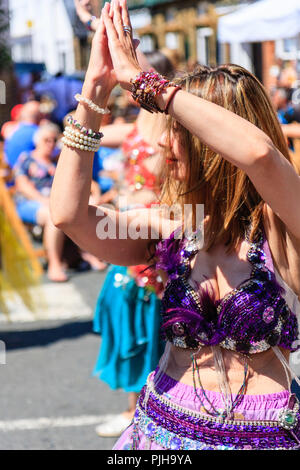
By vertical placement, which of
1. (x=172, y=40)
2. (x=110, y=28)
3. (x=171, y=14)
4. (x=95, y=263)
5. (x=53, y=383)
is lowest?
(x=95, y=263)

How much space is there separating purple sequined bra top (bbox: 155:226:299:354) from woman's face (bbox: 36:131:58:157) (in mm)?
5449

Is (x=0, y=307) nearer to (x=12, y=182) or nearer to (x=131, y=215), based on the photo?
(x=12, y=182)

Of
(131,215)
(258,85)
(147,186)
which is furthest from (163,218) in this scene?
(147,186)

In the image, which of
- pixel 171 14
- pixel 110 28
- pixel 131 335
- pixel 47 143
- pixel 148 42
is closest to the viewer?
pixel 110 28

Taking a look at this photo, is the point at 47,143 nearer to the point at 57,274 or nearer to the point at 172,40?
the point at 57,274

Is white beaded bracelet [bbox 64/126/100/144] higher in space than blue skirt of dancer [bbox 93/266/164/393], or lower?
higher

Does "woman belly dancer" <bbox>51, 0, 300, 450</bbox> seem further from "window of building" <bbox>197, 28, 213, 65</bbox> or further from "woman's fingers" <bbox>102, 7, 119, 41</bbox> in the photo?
"window of building" <bbox>197, 28, 213, 65</bbox>

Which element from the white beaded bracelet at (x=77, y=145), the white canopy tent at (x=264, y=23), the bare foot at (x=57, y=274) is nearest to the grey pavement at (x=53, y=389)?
the bare foot at (x=57, y=274)

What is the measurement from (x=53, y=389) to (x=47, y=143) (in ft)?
11.6

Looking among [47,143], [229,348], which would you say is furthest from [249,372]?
[47,143]

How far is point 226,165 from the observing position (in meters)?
1.67

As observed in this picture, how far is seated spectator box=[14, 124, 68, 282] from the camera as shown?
269 inches

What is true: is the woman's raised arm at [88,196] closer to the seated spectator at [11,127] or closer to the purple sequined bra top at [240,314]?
the purple sequined bra top at [240,314]

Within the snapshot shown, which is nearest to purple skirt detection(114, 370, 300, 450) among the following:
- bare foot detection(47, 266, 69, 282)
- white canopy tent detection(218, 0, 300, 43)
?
bare foot detection(47, 266, 69, 282)
